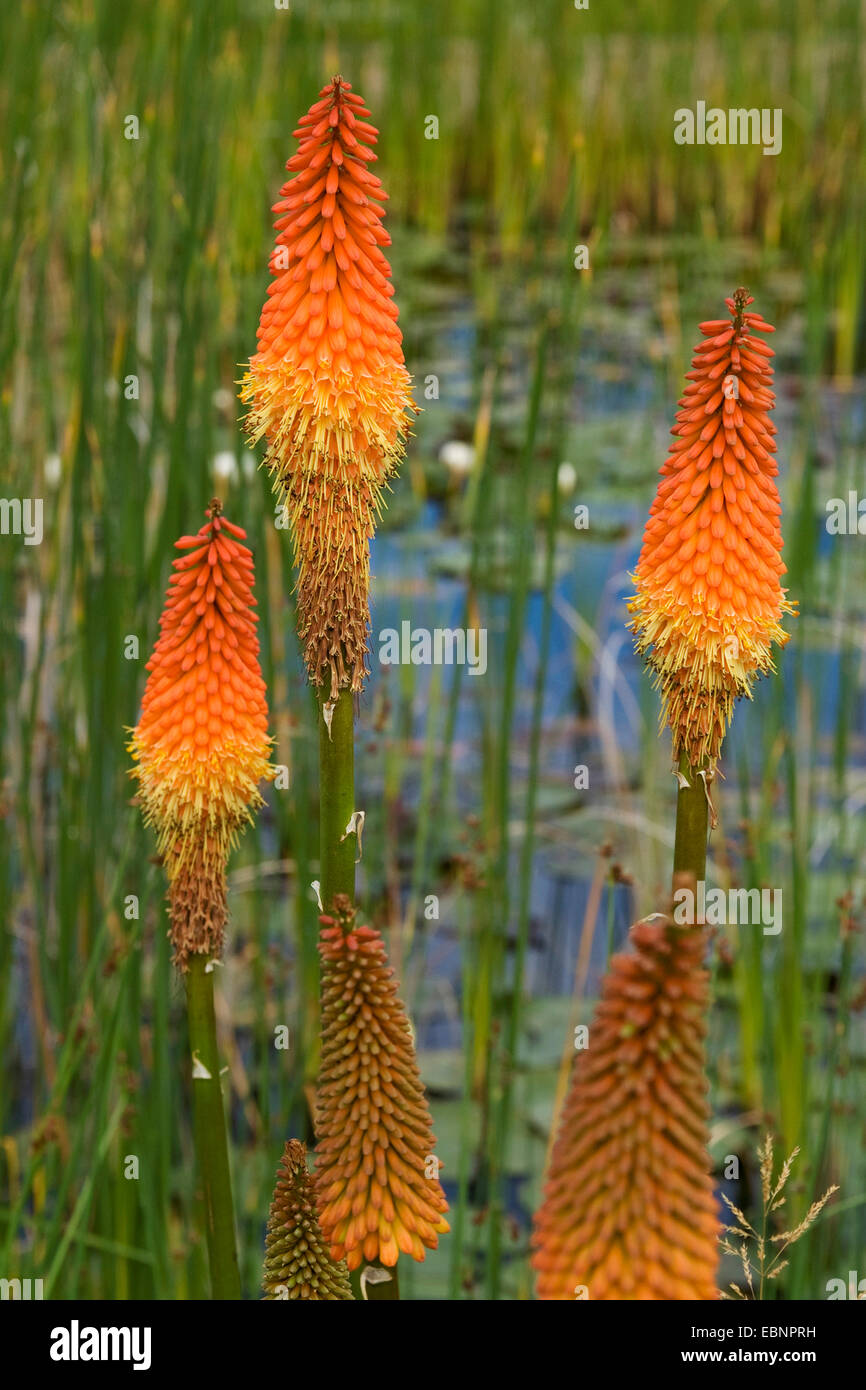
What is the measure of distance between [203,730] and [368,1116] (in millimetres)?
504

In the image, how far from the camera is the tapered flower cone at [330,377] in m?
1.62

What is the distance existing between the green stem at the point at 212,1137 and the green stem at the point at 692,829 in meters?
0.58

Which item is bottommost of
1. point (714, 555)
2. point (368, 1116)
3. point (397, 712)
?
point (368, 1116)

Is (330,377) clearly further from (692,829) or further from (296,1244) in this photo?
(296,1244)

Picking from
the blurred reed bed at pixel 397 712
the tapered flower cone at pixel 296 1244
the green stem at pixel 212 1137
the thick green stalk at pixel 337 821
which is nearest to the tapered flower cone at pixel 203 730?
the green stem at pixel 212 1137

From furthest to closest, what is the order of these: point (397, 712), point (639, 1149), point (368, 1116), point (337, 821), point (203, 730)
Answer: point (397, 712) → point (203, 730) → point (337, 821) → point (368, 1116) → point (639, 1149)

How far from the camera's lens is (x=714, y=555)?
5.41 ft

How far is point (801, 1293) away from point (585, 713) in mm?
3668

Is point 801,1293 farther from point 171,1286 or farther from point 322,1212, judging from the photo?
A: point 322,1212

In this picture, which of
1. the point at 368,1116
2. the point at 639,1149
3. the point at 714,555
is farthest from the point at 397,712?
the point at 639,1149

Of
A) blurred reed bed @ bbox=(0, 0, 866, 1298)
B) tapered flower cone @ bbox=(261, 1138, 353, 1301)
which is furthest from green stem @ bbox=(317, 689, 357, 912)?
blurred reed bed @ bbox=(0, 0, 866, 1298)

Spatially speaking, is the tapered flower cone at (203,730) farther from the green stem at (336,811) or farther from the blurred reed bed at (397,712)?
the blurred reed bed at (397,712)

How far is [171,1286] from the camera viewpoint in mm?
3086

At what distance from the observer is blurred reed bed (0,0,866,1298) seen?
3.11m
